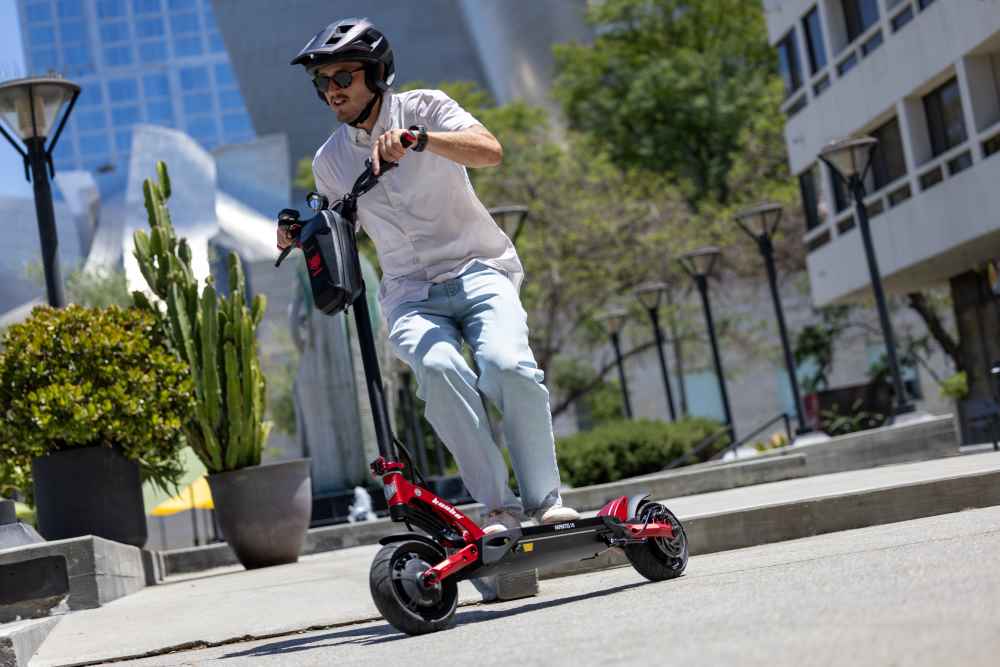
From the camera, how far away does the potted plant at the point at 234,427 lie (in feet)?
34.9

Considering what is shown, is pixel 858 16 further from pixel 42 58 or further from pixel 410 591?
pixel 42 58

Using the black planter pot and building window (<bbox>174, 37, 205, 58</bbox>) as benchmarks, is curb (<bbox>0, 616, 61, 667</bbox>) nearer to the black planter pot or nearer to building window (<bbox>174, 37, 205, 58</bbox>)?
the black planter pot

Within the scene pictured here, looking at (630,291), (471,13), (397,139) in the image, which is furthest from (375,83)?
(471,13)

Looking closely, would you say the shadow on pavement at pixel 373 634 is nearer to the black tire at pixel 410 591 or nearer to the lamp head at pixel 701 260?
the black tire at pixel 410 591

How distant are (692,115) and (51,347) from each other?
45.0 meters

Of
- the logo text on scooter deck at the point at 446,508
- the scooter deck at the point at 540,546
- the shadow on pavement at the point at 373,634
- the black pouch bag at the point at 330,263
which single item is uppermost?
the black pouch bag at the point at 330,263

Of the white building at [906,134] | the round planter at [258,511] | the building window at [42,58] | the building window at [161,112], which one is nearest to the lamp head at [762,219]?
→ the white building at [906,134]

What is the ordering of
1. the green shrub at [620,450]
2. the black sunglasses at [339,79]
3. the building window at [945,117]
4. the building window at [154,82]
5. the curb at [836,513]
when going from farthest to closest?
1. the building window at [154,82]
2. the building window at [945,117]
3. the green shrub at [620,450]
4. the curb at [836,513]
5. the black sunglasses at [339,79]

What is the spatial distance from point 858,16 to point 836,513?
22942 millimetres

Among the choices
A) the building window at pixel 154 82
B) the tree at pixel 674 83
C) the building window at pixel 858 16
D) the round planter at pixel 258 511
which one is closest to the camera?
the round planter at pixel 258 511

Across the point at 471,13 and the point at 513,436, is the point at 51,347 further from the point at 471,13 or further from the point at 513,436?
the point at 471,13

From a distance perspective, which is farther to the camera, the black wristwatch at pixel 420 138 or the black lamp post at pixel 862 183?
the black lamp post at pixel 862 183

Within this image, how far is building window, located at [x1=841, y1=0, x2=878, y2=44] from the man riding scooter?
2305 centimetres

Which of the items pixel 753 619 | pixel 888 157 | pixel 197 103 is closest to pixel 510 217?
pixel 888 157
